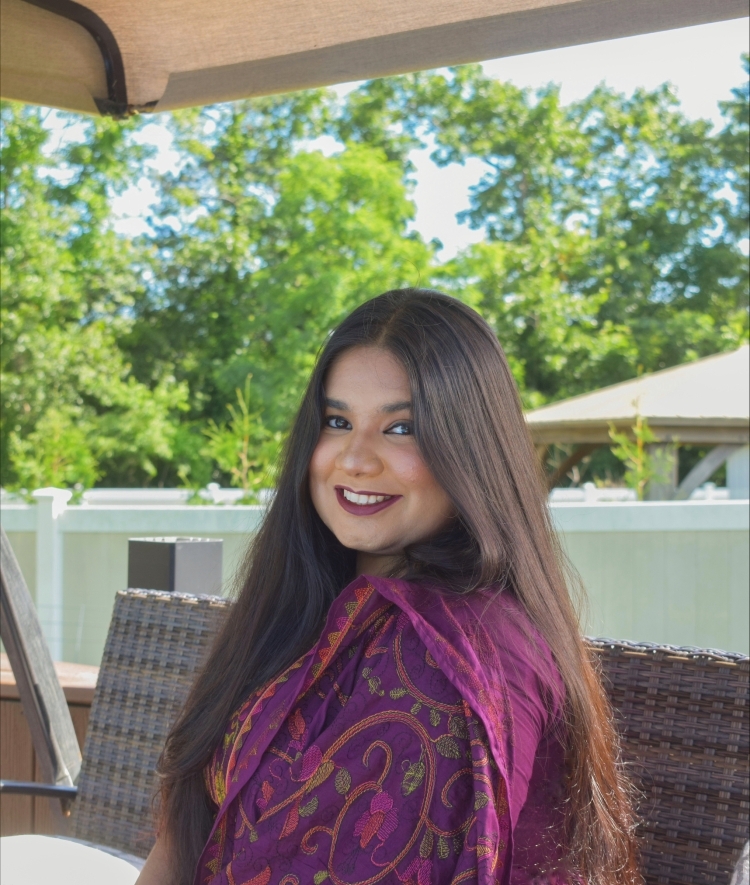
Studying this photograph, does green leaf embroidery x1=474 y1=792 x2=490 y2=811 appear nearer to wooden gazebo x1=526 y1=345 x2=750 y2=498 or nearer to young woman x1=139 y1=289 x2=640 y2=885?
young woman x1=139 y1=289 x2=640 y2=885

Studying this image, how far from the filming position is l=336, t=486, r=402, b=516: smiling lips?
1261 mm

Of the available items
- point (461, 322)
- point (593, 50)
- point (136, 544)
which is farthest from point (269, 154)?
point (461, 322)

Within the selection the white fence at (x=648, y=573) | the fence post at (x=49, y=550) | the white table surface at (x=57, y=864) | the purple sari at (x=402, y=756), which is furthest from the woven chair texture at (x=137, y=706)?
the fence post at (x=49, y=550)

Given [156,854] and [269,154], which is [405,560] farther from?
[269,154]

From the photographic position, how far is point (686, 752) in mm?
1436

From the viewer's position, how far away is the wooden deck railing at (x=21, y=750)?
8.75 feet

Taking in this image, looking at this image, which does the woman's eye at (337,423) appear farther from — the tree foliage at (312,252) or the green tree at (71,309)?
the green tree at (71,309)

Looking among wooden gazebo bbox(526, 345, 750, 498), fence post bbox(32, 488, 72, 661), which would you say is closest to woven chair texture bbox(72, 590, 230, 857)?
fence post bbox(32, 488, 72, 661)

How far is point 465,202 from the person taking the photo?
65.6 ft

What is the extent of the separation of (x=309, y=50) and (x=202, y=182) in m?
16.2

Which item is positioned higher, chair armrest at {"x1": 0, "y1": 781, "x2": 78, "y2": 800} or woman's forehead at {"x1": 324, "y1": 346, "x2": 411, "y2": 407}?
woman's forehead at {"x1": 324, "y1": 346, "x2": 411, "y2": 407}

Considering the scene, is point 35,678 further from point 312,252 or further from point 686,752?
point 312,252

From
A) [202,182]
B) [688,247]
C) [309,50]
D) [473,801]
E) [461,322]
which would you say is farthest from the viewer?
[688,247]

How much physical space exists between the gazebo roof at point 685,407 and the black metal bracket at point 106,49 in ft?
23.0
